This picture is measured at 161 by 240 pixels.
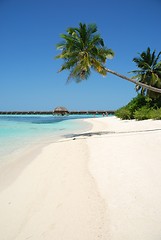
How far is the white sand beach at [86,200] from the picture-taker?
8.59 ft

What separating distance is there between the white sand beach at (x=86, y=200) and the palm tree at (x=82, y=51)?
9.33 meters

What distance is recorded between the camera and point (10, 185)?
4629mm

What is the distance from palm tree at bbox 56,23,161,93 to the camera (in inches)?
542

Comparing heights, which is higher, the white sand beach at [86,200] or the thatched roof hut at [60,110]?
the thatched roof hut at [60,110]

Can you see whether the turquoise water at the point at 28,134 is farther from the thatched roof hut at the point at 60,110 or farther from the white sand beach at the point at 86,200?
the thatched roof hut at the point at 60,110

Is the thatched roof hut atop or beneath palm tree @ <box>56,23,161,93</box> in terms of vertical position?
beneath

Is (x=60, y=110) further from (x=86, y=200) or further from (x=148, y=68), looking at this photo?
(x=86, y=200)

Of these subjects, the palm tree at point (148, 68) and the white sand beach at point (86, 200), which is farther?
the palm tree at point (148, 68)

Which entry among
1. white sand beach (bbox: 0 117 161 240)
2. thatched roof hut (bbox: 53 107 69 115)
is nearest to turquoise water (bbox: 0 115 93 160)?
white sand beach (bbox: 0 117 161 240)

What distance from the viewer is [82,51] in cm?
1405

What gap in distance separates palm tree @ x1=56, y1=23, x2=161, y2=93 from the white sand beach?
9.33 m

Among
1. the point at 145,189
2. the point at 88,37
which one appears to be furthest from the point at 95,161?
the point at 88,37

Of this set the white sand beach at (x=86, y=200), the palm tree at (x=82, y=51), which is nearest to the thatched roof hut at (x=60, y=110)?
the palm tree at (x=82, y=51)

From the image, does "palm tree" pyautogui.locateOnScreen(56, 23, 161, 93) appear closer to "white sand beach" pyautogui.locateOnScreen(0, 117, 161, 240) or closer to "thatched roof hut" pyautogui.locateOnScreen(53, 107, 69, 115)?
"white sand beach" pyautogui.locateOnScreen(0, 117, 161, 240)
